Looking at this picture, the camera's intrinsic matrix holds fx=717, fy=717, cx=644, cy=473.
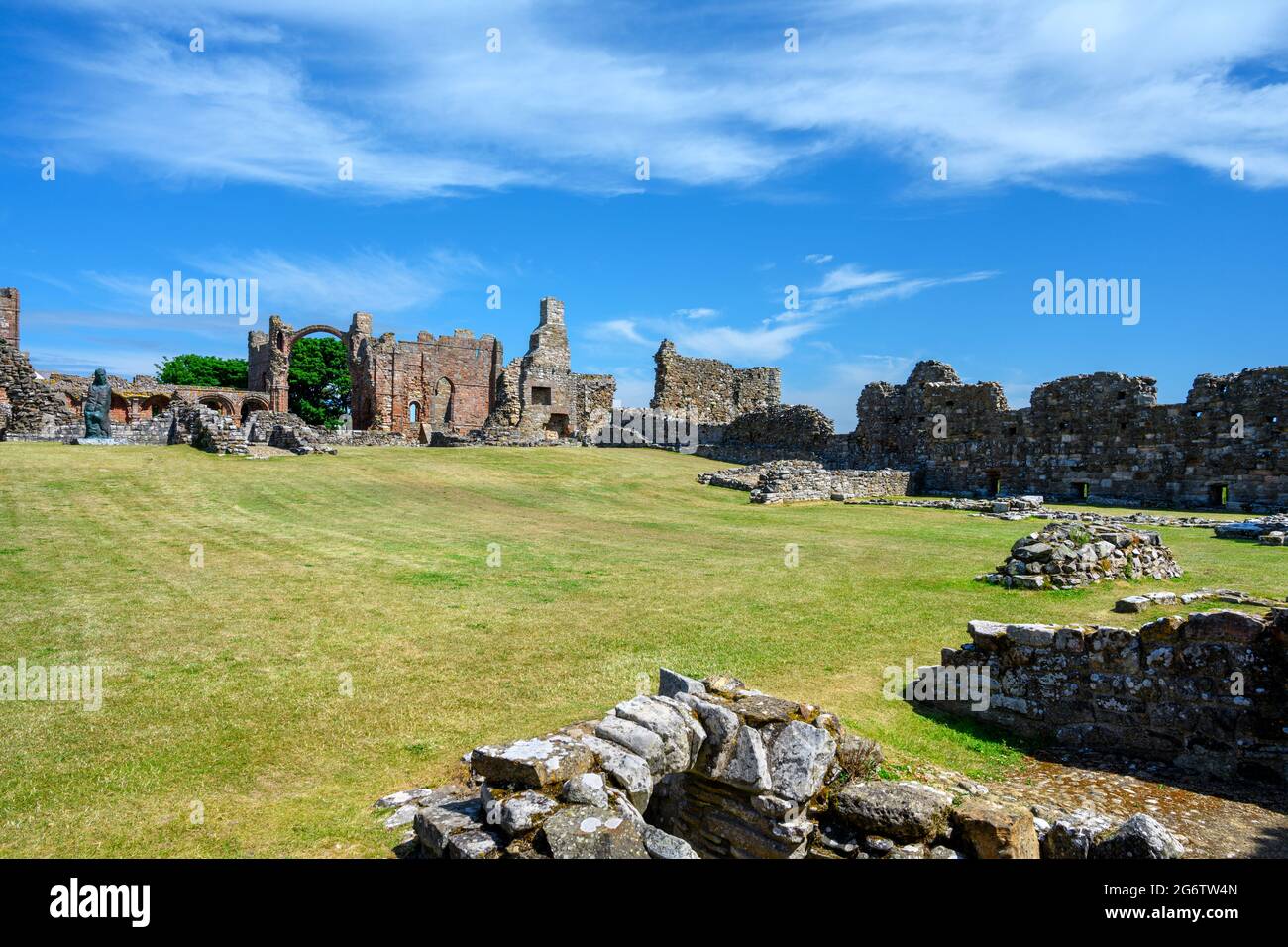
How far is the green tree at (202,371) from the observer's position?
8050cm

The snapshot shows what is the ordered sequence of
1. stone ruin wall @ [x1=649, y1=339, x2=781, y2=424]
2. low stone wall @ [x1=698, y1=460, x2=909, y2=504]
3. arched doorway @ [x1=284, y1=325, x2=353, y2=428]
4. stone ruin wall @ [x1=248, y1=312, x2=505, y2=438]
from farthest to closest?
arched doorway @ [x1=284, y1=325, x2=353, y2=428], stone ruin wall @ [x1=248, y1=312, x2=505, y2=438], stone ruin wall @ [x1=649, y1=339, x2=781, y2=424], low stone wall @ [x1=698, y1=460, x2=909, y2=504]

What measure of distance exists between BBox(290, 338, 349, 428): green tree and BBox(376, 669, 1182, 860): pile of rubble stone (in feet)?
238

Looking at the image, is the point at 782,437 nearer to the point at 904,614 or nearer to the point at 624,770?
the point at 904,614

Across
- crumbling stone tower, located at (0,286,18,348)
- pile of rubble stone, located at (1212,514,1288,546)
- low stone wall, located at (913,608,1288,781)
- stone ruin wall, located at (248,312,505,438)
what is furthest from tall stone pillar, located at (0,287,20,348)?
pile of rubble stone, located at (1212,514,1288,546)

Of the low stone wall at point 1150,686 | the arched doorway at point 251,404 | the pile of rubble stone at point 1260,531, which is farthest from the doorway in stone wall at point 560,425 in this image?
the low stone wall at point 1150,686

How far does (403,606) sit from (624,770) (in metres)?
6.35

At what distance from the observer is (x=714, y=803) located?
16.5 feet

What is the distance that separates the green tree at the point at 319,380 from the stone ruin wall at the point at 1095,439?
56.5 metres

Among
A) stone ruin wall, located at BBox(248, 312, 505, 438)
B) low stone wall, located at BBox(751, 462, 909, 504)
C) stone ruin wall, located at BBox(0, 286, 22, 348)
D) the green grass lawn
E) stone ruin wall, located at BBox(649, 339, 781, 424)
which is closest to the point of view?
the green grass lawn

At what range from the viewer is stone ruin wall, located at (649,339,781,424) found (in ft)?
158

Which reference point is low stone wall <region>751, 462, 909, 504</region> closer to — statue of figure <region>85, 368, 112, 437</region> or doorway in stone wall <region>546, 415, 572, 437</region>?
doorway in stone wall <region>546, 415, 572, 437</region>

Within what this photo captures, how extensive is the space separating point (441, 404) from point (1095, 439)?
138 ft
